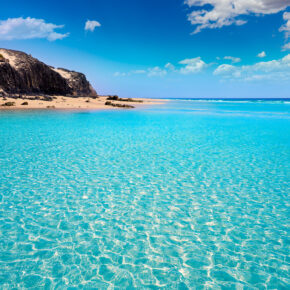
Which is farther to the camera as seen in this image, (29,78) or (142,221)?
(29,78)

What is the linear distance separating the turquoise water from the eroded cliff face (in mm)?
42741

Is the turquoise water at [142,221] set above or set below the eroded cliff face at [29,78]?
below

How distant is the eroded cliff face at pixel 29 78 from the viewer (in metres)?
47.3

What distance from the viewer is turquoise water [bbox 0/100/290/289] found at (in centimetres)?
454

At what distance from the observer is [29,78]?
53.4 meters

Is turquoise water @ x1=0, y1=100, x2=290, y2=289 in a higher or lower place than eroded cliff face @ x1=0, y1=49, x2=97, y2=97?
lower

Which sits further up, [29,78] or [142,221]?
[29,78]

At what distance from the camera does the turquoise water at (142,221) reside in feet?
14.9

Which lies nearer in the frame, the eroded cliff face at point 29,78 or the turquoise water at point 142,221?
the turquoise water at point 142,221

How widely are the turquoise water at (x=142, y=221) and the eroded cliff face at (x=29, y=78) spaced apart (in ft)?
140

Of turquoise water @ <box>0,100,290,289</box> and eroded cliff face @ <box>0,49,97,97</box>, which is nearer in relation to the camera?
turquoise water @ <box>0,100,290,289</box>

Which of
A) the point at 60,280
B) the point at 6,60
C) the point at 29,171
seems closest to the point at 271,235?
the point at 60,280

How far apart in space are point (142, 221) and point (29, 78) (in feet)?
188

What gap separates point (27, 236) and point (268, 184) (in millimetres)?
8784
